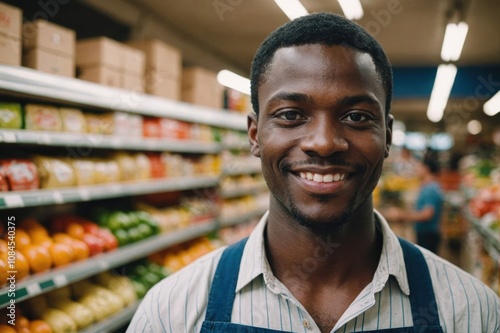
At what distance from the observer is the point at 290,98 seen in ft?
3.91

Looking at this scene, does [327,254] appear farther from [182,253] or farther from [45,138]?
[182,253]

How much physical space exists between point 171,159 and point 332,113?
334 cm

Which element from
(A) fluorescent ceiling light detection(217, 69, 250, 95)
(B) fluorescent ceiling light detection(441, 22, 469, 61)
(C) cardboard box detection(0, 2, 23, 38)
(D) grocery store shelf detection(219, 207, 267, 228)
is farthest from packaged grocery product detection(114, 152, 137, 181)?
(A) fluorescent ceiling light detection(217, 69, 250, 95)

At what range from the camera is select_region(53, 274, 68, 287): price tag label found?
2.52 meters

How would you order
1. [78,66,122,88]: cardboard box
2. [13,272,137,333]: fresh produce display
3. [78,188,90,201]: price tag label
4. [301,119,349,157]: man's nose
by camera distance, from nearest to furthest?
[301,119,349,157]: man's nose, [13,272,137,333]: fresh produce display, [78,188,90,201]: price tag label, [78,66,122,88]: cardboard box

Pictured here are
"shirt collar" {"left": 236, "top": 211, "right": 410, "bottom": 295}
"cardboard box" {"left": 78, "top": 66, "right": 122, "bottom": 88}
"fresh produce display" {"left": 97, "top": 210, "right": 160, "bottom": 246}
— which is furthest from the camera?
"fresh produce display" {"left": 97, "top": 210, "right": 160, "bottom": 246}

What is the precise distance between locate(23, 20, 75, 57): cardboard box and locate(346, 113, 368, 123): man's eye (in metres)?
2.36

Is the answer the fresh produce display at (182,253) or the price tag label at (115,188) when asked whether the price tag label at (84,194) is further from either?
the fresh produce display at (182,253)

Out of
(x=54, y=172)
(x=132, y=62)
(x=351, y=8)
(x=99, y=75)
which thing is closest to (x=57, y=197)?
(x=54, y=172)

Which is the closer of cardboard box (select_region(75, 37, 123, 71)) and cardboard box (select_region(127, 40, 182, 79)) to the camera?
cardboard box (select_region(75, 37, 123, 71))

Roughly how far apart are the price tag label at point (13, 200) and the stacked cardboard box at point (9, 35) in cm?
75

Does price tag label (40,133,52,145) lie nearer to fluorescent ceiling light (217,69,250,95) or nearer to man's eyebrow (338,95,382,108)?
man's eyebrow (338,95,382,108)

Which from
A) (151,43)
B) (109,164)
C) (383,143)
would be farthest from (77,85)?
(383,143)

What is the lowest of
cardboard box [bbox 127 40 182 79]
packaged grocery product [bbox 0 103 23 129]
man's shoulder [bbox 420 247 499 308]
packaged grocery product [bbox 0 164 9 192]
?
man's shoulder [bbox 420 247 499 308]
